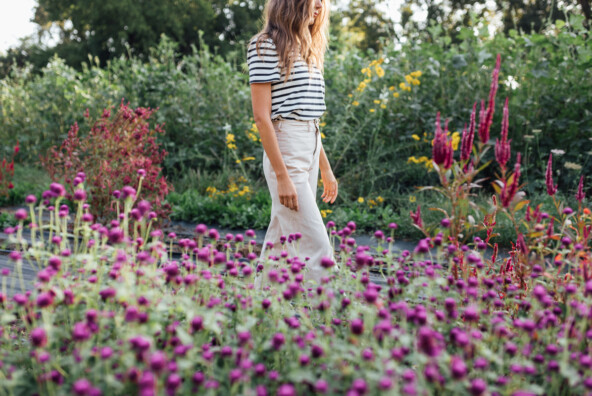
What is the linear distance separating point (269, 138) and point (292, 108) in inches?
7.2

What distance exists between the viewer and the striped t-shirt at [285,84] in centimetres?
225

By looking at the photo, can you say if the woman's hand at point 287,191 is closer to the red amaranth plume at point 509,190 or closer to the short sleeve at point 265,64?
the short sleeve at point 265,64

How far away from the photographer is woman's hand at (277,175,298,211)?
Result: 7.48ft

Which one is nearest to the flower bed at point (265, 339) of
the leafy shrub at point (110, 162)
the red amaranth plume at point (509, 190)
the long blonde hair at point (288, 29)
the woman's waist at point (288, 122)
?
the red amaranth plume at point (509, 190)

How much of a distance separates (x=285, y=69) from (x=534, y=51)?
12.9 ft

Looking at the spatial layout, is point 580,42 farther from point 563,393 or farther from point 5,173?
point 5,173

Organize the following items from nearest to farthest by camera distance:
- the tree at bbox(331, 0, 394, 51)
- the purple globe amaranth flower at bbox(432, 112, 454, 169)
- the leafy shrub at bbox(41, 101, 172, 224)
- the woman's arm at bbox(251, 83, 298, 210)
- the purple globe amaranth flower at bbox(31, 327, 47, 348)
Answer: the purple globe amaranth flower at bbox(31, 327, 47, 348), the purple globe amaranth flower at bbox(432, 112, 454, 169), the woman's arm at bbox(251, 83, 298, 210), the leafy shrub at bbox(41, 101, 172, 224), the tree at bbox(331, 0, 394, 51)

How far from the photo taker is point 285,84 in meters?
2.31

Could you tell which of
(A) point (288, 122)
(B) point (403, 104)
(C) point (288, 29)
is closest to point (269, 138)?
(A) point (288, 122)

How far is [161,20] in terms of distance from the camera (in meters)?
20.2

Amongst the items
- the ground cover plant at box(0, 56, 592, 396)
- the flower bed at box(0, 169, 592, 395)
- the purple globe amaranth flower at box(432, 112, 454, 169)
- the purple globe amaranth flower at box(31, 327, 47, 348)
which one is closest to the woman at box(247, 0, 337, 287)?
the ground cover plant at box(0, 56, 592, 396)

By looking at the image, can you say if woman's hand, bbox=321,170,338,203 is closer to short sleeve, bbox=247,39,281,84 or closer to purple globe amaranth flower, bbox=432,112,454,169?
short sleeve, bbox=247,39,281,84

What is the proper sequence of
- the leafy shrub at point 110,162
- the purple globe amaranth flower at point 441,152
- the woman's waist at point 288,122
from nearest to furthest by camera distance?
the purple globe amaranth flower at point 441,152
the woman's waist at point 288,122
the leafy shrub at point 110,162

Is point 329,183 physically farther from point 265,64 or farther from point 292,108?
point 265,64
